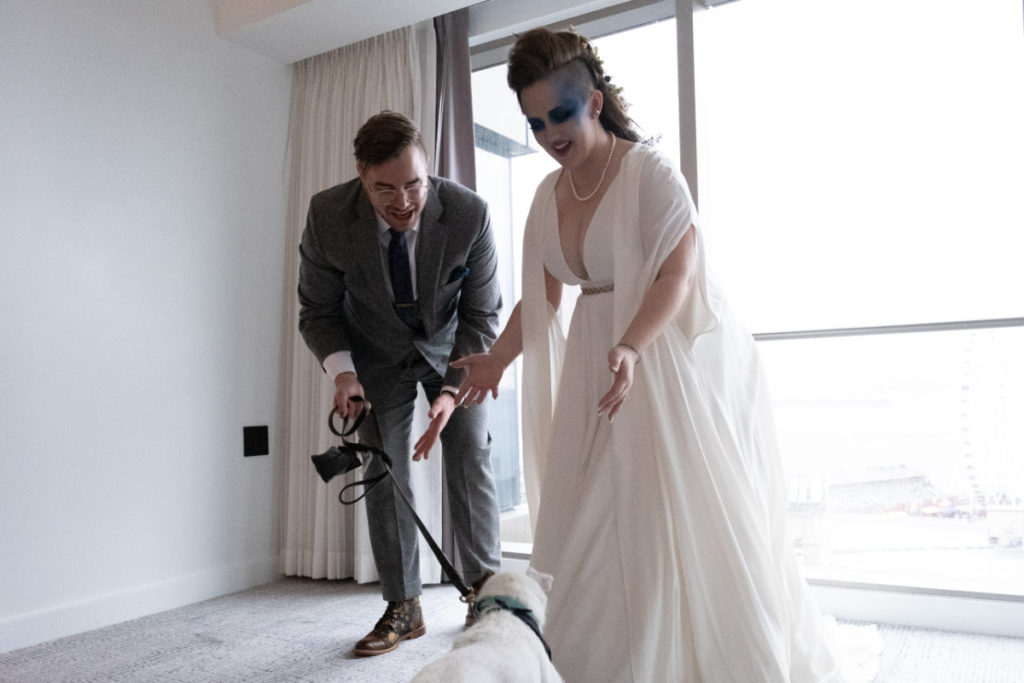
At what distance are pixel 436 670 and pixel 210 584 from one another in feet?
8.14

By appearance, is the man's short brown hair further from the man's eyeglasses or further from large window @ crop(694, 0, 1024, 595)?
large window @ crop(694, 0, 1024, 595)

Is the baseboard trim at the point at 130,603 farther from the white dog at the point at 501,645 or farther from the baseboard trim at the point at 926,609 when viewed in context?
the baseboard trim at the point at 926,609

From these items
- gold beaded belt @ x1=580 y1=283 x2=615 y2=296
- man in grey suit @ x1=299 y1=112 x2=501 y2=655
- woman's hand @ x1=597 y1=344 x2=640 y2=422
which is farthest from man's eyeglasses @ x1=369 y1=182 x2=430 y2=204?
woman's hand @ x1=597 y1=344 x2=640 y2=422

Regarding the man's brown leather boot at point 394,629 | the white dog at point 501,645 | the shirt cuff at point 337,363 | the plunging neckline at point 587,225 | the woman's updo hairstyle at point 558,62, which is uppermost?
the woman's updo hairstyle at point 558,62

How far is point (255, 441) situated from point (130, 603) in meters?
0.79

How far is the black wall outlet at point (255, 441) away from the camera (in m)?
3.39

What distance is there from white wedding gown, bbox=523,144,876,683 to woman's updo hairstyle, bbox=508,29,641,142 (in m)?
0.18

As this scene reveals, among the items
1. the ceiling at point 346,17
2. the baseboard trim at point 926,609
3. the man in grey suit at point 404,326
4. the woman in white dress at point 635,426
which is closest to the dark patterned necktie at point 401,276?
the man in grey suit at point 404,326

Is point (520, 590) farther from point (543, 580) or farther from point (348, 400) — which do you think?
point (348, 400)

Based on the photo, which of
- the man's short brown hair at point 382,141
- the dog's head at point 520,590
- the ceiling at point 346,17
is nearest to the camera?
the dog's head at point 520,590

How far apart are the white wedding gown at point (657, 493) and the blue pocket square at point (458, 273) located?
2.07 feet

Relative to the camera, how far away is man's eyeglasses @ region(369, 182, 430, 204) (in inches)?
86.4

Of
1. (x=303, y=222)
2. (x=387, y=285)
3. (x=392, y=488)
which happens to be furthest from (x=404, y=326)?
(x=303, y=222)

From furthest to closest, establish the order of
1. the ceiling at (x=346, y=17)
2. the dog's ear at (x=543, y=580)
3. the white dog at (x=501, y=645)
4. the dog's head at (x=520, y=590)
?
the ceiling at (x=346, y=17)
the dog's ear at (x=543, y=580)
the dog's head at (x=520, y=590)
the white dog at (x=501, y=645)
